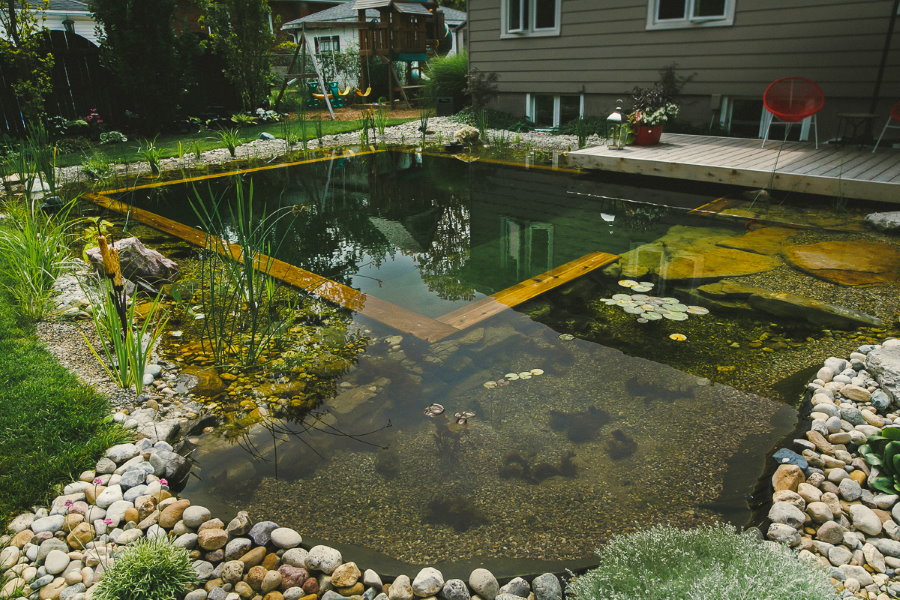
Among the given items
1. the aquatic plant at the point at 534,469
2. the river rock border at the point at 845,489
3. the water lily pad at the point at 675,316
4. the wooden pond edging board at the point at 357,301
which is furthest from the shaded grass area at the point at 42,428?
the water lily pad at the point at 675,316

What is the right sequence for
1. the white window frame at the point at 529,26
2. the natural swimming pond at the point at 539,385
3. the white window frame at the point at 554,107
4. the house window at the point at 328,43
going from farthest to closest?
the house window at the point at 328,43, the white window frame at the point at 554,107, the white window frame at the point at 529,26, the natural swimming pond at the point at 539,385

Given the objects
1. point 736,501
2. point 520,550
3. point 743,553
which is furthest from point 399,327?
point 743,553

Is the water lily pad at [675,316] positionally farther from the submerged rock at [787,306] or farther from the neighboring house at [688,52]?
the neighboring house at [688,52]

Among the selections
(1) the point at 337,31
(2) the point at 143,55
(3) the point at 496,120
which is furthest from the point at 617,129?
(1) the point at 337,31

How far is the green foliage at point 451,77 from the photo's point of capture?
448 inches

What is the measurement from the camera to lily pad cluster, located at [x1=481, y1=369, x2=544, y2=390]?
2723mm

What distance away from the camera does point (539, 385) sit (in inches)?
107

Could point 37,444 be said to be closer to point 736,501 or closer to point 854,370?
point 736,501

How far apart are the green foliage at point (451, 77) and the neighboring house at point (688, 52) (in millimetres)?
918

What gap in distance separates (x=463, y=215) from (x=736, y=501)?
3851 millimetres

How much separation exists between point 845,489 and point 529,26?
9038 millimetres

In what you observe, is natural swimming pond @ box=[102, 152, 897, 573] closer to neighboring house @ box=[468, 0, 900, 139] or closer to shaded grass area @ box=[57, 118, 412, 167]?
neighboring house @ box=[468, 0, 900, 139]

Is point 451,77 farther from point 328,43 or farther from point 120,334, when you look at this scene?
point 120,334

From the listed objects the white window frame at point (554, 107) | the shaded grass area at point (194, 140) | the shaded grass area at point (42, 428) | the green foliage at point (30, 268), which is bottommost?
the shaded grass area at point (42, 428)
